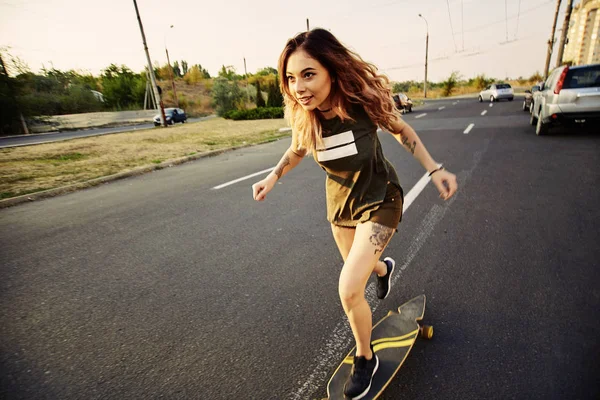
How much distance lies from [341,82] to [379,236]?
890 millimetres

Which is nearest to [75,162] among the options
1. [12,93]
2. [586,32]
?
[12,93]

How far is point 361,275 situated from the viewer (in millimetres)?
1640

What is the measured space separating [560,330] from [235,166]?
747 cm

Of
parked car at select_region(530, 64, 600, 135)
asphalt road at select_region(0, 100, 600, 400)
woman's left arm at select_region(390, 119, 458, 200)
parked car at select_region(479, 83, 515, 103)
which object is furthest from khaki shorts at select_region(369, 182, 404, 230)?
parked car at select_region(479, 83, 515, 103)

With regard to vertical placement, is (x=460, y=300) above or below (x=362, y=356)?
below

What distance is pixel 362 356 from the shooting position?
1795 millimetres

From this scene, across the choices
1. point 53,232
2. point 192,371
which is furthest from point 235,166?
point 192,371

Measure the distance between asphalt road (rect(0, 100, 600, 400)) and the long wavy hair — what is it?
A: 1.42 m

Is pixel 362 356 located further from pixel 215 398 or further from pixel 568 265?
pixel 568 265

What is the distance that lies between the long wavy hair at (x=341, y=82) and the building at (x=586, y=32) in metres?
47.5

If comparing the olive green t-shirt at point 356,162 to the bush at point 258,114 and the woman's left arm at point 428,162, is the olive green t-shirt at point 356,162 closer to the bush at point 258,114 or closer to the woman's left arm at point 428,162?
the woman's left arm at point 428,162

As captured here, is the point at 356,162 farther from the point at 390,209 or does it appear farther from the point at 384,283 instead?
the point at 384,283

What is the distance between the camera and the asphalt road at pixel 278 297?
1.89 m

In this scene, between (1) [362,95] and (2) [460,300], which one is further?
(2) [460,300]
